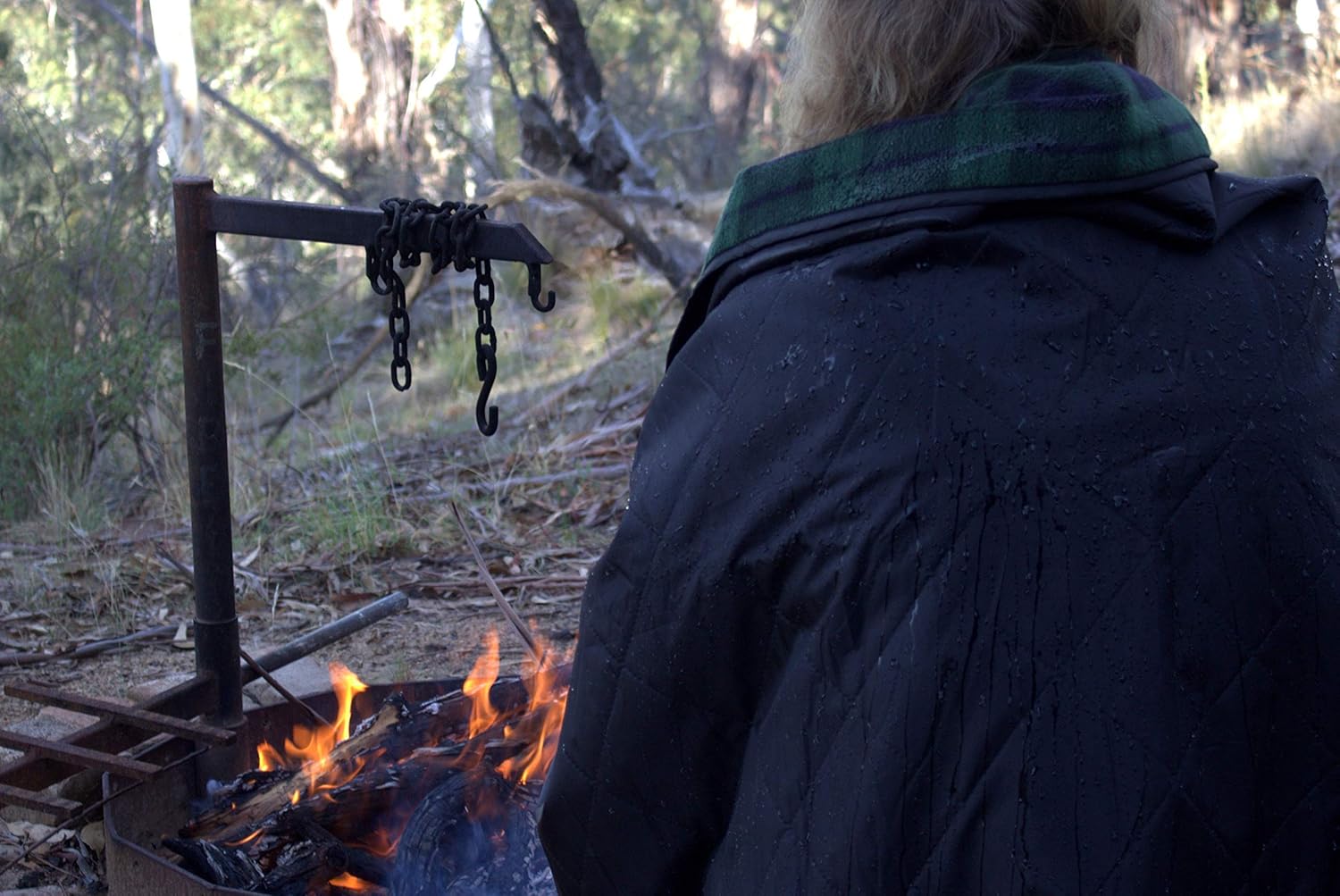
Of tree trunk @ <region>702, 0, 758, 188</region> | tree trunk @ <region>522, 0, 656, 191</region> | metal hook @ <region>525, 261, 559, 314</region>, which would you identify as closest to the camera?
metal hook @ <region>525, 261, 559, 314</region>

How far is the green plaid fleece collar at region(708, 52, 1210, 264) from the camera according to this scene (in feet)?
4.58

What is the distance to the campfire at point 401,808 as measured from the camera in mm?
2496

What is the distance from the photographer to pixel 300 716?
3.21m

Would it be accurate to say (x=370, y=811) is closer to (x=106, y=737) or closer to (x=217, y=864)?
(x=217, y=864)

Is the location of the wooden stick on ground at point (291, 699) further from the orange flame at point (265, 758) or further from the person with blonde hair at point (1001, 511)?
the person with blonde hair at point (1001, 511)

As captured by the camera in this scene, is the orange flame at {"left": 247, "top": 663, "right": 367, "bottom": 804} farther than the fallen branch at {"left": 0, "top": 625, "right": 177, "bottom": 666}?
No

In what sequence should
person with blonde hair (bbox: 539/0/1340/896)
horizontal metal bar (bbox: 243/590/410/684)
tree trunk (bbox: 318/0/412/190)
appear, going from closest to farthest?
1. person with blonde hair (bbox: 539/0/1340/896)
2. horizontal metal bar (bbox: 243/590/410/684)
3. tree trunk (bbox: 318/0/412/190)

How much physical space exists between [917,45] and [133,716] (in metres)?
1.93

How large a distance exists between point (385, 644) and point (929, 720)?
11.1 ft

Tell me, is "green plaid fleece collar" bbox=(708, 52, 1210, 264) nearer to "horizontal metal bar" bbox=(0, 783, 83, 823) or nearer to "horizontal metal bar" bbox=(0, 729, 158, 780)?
"horizontal metal bar" bbox=(0, 729, 158, 780)

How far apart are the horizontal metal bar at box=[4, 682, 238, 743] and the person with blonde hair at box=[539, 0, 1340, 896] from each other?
4.12 feet

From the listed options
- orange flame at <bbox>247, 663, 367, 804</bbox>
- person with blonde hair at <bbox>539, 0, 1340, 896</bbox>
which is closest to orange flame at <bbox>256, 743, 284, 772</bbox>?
orange flame at <bbox>247, 663, 367, 804</bbox>

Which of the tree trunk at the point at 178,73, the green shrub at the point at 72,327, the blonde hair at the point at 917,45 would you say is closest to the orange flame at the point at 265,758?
the blonde hair at the point at 917,45

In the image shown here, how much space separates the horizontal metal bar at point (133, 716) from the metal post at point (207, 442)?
0.15m
